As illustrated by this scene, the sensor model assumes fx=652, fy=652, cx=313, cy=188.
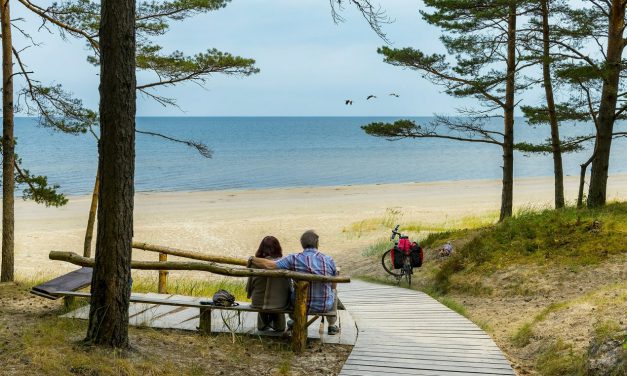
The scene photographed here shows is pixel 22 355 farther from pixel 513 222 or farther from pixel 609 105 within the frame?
pixel 609 105

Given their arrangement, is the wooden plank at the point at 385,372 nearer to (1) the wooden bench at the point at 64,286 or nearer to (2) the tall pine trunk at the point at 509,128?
(1) the wooden bench at the point at 64,286

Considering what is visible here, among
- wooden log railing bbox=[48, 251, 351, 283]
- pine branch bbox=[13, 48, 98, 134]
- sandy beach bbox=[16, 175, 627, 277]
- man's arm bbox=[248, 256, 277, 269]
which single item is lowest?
sandy beach bbox=[16, 175, 627, 277]

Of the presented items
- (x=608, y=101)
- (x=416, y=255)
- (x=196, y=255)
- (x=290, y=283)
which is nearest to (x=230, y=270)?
(x=290, y=283)

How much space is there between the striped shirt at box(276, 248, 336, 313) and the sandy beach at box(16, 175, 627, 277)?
10.2m

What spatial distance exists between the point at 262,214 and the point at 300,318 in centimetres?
2287

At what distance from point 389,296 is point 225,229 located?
14.8 meters

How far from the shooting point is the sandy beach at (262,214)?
69.8 ft

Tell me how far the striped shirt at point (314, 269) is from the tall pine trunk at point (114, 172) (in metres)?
1.88

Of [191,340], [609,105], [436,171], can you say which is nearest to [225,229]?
[609,105]

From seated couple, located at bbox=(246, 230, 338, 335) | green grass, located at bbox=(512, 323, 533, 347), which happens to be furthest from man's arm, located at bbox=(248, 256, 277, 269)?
green grass, located at bbox=(512, 323, 533, 347)

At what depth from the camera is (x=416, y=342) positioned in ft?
24.9

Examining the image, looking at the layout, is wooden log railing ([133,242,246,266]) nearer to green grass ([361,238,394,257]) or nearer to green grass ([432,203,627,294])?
green grass ([432,203,627,294])

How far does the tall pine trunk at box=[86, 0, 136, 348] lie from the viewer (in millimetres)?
6484

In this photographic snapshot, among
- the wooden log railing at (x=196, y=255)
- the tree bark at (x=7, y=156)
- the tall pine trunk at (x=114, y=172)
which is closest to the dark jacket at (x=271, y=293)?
the tall pine trunk at (x=114, y=172)
